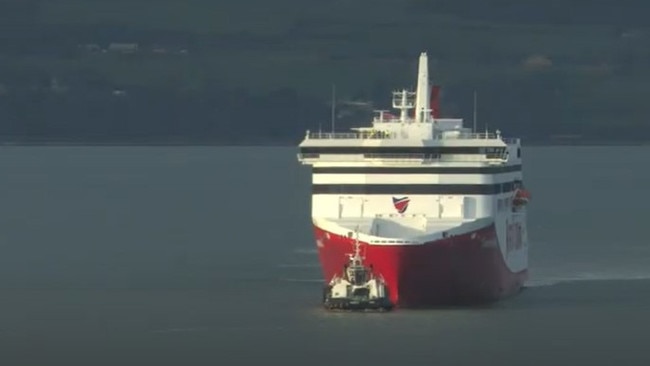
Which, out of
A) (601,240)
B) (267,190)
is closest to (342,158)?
(601,240)

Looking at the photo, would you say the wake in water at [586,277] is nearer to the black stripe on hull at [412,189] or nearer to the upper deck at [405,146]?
the upper deck at [405,146]

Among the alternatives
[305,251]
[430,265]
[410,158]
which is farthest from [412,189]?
[305,251]

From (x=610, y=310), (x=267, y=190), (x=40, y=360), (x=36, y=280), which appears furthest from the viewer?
(x=267, y=190)

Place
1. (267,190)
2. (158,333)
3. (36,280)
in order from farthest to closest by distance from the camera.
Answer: (267,190) → (36,280) → (158,333)

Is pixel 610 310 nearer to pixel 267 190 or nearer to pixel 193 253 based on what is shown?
pixel 193 253

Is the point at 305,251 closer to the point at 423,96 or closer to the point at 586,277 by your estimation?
the point at 586,277

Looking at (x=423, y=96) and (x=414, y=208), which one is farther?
(x=423, y=96)
